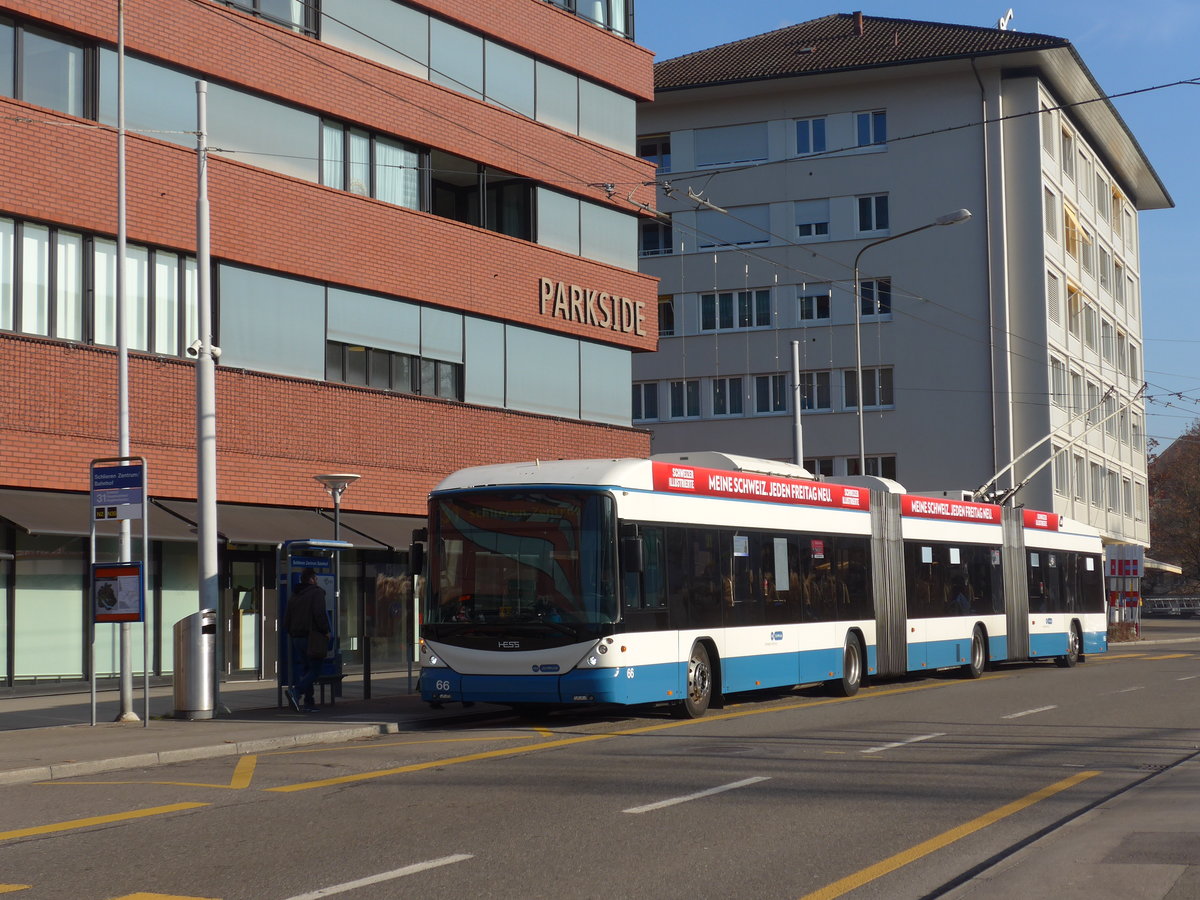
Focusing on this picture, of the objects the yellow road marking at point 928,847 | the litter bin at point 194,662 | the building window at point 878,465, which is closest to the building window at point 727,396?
the building window at point 878,465

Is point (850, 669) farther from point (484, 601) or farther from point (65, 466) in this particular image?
point (65, 466)

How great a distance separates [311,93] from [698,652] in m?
14.0

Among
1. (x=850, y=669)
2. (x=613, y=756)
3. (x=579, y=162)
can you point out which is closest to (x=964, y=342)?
(x=579, y=162)

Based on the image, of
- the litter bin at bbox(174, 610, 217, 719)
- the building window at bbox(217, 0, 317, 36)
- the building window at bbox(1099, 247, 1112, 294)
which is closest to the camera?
the litter bin at bbox(174, 610, 217, 719)

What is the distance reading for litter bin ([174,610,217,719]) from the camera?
17844mm

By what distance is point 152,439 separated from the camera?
79.7ft

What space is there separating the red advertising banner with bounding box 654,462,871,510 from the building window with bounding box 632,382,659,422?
118 ft

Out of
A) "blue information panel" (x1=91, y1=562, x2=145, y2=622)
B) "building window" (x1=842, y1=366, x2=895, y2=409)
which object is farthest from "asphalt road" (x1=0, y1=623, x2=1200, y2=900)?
"building window" (x1=842, y1=366, x2=895, y2=409)

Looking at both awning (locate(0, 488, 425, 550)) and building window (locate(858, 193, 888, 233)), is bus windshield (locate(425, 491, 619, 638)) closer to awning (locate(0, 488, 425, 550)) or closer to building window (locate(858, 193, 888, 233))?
awning (locate(0, 488, 425, 550))

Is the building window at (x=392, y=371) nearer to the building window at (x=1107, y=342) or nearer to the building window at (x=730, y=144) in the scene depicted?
the building window at (x=730, y=144)

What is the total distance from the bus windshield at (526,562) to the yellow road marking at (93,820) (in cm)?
642

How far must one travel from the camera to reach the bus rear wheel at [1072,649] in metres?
31.8

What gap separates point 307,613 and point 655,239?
42287 millimetres

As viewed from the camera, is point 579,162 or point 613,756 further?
point 579,162
